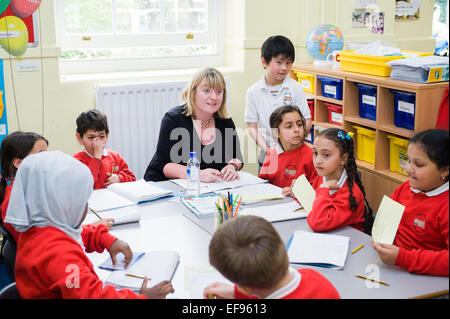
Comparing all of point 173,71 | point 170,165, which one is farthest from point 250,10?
point 170,165

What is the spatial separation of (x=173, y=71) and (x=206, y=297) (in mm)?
2985

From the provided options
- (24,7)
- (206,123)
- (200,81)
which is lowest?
(206,123)

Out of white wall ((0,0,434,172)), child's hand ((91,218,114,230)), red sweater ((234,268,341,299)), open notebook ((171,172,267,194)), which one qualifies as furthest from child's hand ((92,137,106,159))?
red sweater ((234,268,341,299))

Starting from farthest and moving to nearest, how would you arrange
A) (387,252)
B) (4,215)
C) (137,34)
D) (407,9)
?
(407,9)
(137,34)
(4,215)
(387,252)

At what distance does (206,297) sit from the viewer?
151cm

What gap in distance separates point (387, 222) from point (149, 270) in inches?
33.6

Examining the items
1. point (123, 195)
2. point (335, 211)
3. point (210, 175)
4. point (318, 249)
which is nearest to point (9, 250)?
point (123, 195)

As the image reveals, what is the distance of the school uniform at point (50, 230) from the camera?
1441mm

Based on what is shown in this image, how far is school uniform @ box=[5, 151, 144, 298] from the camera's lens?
4.73 ft

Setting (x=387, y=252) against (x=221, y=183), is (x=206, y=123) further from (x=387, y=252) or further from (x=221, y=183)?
(x=387, y=252)

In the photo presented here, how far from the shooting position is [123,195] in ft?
8.23

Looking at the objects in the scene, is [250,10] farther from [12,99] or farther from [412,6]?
[12,99]

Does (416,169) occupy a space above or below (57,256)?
above
